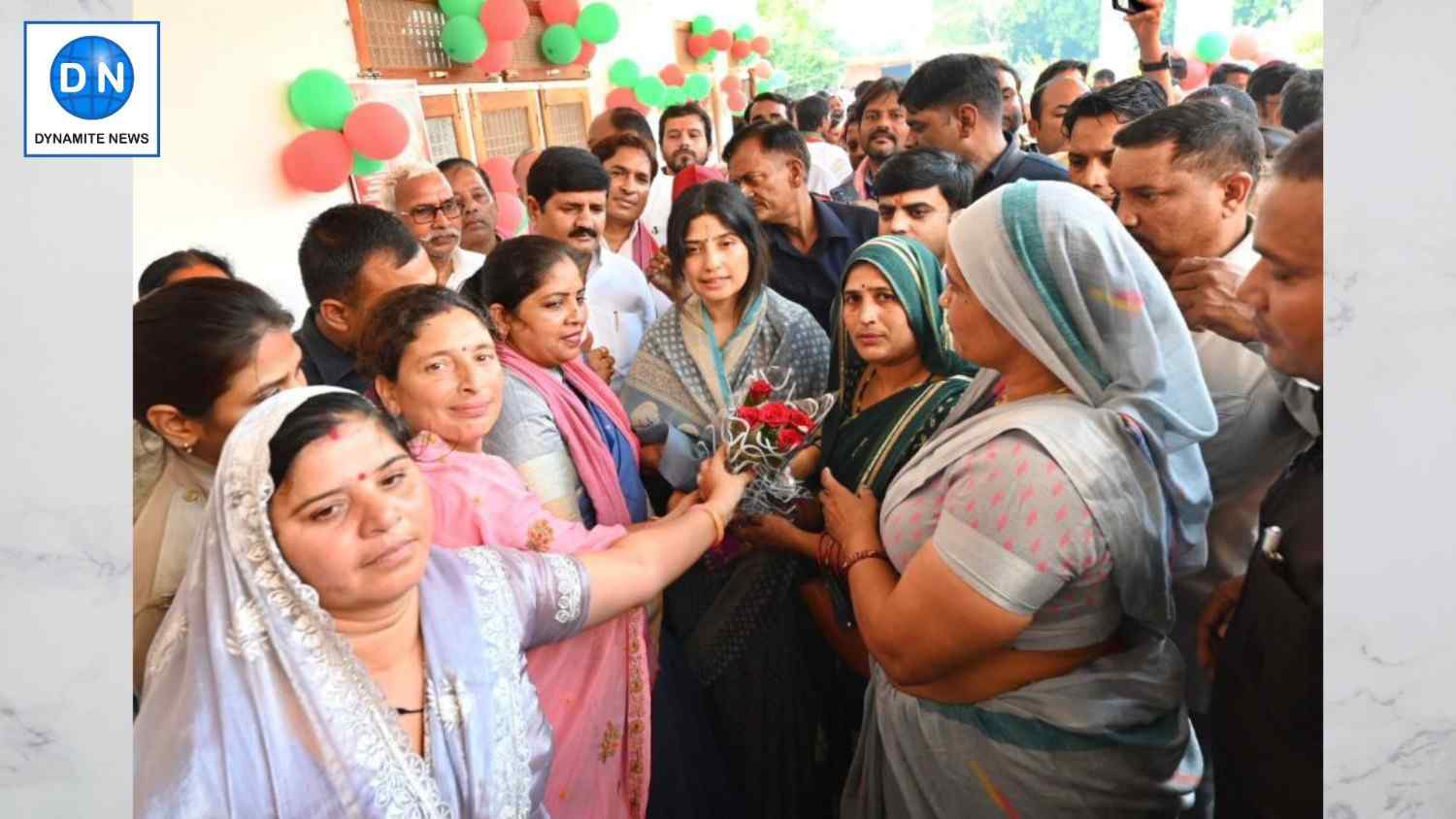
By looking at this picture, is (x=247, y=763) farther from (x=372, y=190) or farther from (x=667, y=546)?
(x=372, y=190)

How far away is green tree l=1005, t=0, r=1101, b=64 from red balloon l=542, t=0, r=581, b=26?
9.09 ft

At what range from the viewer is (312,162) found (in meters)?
2.27

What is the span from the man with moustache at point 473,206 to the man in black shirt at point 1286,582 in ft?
7.22

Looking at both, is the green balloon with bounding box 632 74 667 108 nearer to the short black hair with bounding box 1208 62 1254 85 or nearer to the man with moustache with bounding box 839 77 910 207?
the man with moustache with bounding box 839 77 910 207

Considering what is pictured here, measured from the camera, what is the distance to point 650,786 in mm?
1499

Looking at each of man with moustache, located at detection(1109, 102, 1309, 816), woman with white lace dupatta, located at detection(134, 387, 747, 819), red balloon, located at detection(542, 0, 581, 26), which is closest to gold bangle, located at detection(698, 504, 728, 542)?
woman with white lace dupatta, located at detection(134, 387, 747, 819)

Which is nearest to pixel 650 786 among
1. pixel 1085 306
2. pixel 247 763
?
pixel 247 763

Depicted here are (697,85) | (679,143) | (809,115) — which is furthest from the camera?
(697,85)

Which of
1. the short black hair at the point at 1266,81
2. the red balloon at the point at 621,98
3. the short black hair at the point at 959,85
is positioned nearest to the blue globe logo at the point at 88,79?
the short black hair at the point at 959,85

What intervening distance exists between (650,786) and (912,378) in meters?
0.69

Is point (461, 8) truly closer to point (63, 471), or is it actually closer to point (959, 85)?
point (959, 85)

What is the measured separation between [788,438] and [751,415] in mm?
59

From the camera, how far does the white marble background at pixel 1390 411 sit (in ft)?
3.27

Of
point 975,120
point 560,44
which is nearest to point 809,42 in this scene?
point 560,44
